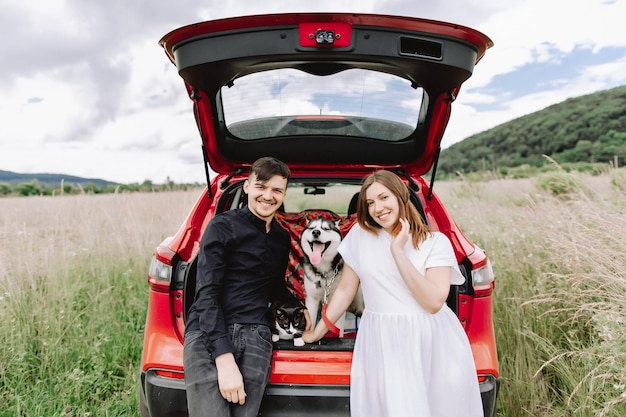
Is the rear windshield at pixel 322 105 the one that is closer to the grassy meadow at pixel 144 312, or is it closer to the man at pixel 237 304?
the man at pixel 237 304

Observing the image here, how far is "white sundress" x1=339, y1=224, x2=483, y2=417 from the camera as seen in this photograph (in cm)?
208

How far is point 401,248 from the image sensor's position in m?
2.18

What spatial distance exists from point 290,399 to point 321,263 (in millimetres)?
1077

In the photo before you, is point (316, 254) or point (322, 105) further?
point (316, 254)

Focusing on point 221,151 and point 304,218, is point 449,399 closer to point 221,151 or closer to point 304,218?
point 304,218

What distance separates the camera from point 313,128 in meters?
3.01

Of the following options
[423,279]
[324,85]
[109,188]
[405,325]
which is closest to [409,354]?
[405,325]

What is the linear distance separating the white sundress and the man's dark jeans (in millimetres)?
420

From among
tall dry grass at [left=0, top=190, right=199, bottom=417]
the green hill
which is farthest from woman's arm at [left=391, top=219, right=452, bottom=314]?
the green hill

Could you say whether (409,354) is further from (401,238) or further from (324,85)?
(324,85)

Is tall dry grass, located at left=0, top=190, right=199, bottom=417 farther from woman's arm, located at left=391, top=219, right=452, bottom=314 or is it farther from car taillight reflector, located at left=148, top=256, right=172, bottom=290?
woman's arm, located at left=391, top=219, right=452, bottom=314

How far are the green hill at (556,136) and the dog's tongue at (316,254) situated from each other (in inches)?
1113

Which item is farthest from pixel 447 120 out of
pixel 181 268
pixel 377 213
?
pixel 181 268

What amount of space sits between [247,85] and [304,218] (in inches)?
41.7
